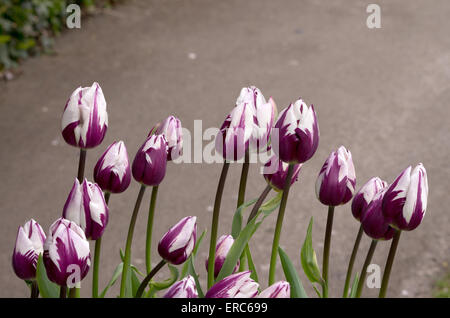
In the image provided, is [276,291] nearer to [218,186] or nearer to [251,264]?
[218,186]

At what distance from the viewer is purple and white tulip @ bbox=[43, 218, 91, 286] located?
954mm

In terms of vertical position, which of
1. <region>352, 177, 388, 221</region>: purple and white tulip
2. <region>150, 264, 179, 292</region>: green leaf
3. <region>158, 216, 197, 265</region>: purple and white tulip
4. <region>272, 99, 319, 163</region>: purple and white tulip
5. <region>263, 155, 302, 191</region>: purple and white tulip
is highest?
<region>272, 99, 319, 163</region>: purple and white tulip

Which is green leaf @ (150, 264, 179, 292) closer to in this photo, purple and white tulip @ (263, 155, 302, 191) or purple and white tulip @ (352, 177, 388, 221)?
purple and white tulip @ (263, 155, 302, 191)

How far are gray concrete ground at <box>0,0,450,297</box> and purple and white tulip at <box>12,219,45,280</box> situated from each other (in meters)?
2.33

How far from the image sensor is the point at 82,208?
3.47 feet

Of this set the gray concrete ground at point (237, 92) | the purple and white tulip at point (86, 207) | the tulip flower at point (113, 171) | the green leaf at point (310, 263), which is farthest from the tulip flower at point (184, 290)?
the gray concrete ground at point (237, 92)

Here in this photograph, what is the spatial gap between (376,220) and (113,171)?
1.36 feet

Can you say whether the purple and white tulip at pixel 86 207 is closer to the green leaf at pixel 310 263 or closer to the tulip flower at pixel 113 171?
the tulip flower at pixel 113 171

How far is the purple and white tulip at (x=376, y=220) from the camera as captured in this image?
1120 mm

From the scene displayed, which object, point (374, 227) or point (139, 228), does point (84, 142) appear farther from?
point (139, 228)

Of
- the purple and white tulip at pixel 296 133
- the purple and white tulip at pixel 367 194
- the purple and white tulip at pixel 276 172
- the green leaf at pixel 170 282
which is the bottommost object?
the green leaf at pixel 170 282

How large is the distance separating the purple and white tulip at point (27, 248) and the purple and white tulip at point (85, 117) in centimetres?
16

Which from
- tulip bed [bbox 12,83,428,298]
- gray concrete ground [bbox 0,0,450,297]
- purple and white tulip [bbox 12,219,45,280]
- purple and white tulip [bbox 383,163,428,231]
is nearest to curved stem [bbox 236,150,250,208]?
tulip bed [bbox 12,83,428,298]
